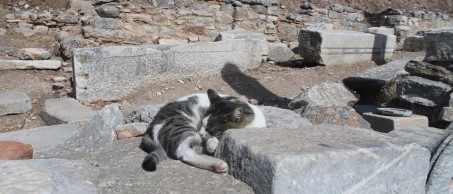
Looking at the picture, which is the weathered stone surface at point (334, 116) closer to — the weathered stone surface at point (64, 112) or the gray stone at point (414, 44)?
the weathered stone surface at point (64, 112)

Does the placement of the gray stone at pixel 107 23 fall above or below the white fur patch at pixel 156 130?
above

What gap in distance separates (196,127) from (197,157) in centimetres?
64

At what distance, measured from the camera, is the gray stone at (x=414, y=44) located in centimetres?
908

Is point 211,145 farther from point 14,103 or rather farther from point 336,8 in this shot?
point 336,8

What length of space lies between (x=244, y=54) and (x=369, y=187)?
15.1 feet

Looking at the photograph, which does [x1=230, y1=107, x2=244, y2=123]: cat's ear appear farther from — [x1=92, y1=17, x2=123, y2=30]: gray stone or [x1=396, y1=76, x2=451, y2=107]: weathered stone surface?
[x1=92, y1=17, x2=123, y2=30]: gray stone

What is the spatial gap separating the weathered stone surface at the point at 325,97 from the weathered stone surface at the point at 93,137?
87.3 inches

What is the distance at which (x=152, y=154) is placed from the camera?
8.69ft

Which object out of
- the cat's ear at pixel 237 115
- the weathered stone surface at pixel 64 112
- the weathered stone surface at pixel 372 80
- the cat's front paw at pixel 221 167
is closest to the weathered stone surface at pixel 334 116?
the cat's ear at pixel 237 115

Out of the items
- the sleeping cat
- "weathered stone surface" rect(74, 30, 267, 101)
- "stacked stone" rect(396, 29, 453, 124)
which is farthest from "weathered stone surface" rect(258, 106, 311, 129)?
"weathered stone surface" rect(74, 30, 267, 101)

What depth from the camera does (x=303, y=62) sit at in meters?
7.81

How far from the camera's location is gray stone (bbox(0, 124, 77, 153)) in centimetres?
331

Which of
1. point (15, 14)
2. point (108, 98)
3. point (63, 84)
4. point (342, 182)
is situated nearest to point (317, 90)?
point (108, 98)

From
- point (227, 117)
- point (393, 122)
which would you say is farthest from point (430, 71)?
point (227, 117)
